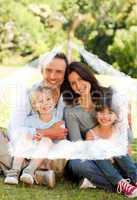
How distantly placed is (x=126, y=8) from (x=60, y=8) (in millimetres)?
1916

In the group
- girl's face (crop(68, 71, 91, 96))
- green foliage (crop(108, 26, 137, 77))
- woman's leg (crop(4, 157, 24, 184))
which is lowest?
woman's leg (crop(4, 157, 24, 184))

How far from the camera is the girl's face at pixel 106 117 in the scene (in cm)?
324

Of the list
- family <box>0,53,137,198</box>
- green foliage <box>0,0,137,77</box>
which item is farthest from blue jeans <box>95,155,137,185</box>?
green foliage <box>0,0,137,77</box>

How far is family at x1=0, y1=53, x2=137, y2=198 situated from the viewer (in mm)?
3211

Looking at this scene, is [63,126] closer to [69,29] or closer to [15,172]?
[15,172]

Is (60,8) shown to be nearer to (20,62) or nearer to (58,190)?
(20,62)

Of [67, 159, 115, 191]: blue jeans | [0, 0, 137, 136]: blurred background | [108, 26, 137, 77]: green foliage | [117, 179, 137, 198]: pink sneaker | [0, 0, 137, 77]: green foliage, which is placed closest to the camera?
[117, 179, 137, 198]: pink sneaker

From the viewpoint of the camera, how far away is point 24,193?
311cm

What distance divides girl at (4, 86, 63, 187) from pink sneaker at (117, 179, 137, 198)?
16.0 inches

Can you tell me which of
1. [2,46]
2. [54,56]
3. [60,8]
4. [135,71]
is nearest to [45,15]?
[60,8]

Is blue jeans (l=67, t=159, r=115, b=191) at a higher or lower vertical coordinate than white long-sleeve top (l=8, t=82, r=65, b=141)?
lower

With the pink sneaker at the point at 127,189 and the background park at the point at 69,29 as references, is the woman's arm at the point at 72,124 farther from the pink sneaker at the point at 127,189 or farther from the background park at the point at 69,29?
the background park at the point at 69,29

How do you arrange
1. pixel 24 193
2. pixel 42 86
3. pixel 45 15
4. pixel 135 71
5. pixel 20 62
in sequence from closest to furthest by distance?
1. pixel 24 193
2. pixel 42 86
3. pixel 135 71
4. pixel 20 62
5. pixel 45 15

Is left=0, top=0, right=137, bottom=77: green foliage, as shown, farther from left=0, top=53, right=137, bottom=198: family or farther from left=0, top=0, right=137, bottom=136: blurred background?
left=0, top=53, right=137, bottom=198: family
